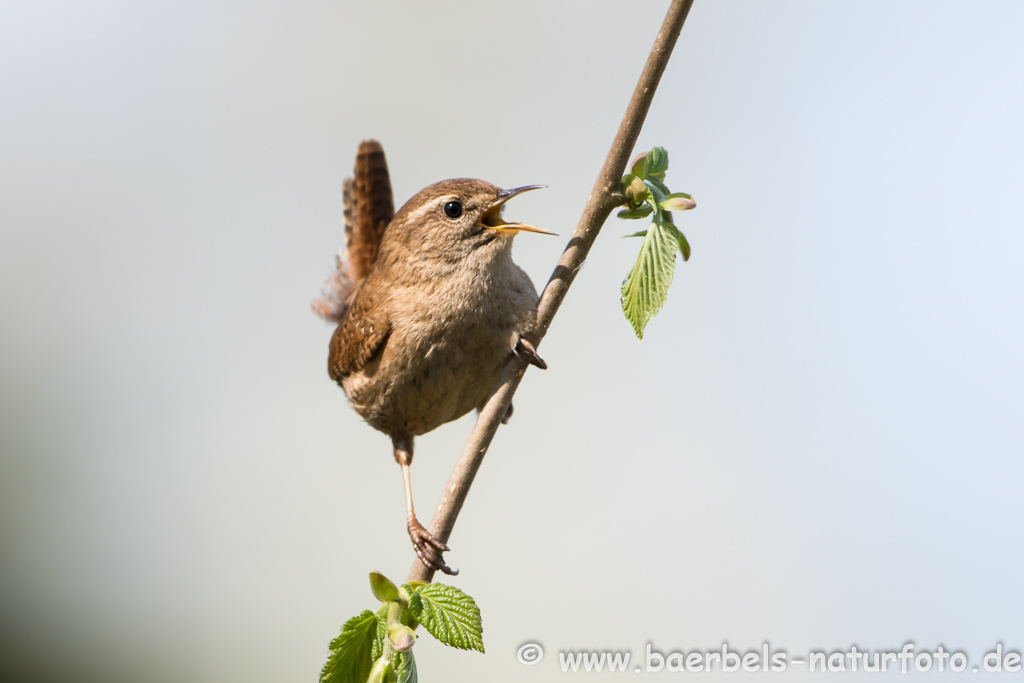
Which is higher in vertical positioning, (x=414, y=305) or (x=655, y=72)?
(x=414, y=305)

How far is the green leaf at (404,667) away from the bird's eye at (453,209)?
1527mm

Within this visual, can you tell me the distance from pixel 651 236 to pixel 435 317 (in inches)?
43.1

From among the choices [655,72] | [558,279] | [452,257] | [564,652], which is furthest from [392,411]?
[655,72]

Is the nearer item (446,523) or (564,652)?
(446,523)

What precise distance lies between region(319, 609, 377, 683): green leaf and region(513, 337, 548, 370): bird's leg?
654 mm

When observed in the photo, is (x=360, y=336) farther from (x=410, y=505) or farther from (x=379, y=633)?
(x=379, y=633)

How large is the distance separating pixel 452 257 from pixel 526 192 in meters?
0.30

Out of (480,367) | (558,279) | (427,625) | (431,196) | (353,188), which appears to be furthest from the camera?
(353,188)

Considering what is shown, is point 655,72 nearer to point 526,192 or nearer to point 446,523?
point 446,523

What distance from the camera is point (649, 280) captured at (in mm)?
1364

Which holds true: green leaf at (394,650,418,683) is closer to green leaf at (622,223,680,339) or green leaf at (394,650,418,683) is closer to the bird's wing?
green leaf at (622,223,680,339)

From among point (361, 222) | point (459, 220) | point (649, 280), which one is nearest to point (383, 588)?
point (649, 280)

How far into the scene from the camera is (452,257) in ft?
8.11

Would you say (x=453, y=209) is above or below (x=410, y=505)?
above
